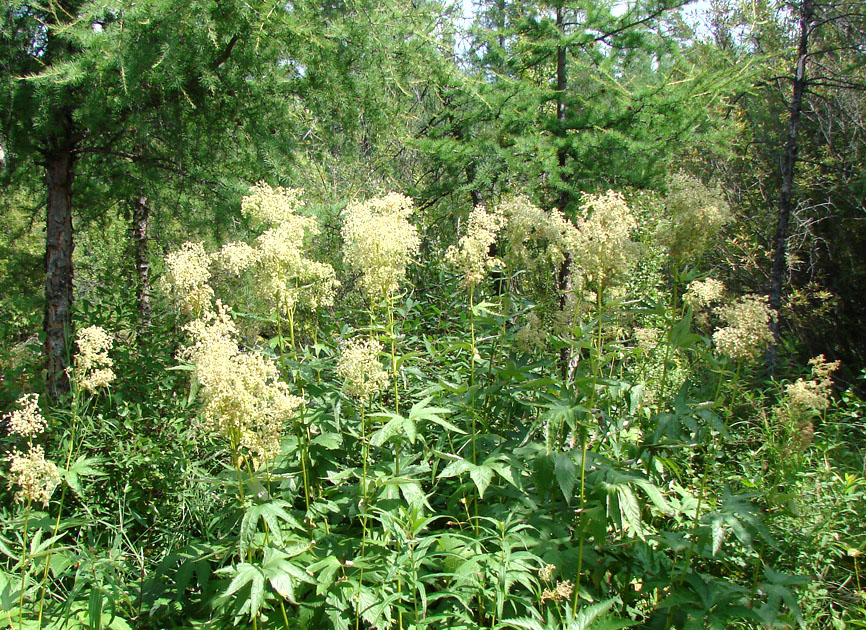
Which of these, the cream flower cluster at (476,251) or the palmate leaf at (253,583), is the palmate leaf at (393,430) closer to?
the palmate leaf at (253,583)

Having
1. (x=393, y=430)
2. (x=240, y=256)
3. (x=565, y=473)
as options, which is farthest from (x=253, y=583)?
(x=240, y=256)

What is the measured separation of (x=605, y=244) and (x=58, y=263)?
15.9ft

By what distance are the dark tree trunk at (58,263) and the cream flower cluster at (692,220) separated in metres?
4.91

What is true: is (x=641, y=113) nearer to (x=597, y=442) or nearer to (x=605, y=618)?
(x=597, y=442)

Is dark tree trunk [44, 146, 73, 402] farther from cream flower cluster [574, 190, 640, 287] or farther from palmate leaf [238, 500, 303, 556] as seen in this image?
cream flower cluster [574, 190, 640, 287]

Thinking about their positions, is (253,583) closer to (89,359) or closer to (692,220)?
(89,359)

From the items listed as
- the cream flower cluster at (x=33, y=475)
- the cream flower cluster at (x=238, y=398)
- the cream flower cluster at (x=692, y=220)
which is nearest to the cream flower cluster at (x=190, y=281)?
the cream flower cluster at (x=238, y=398)

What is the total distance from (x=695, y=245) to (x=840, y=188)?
717 cm

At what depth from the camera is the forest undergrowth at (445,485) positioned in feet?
7.72

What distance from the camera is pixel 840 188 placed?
8.34 meters

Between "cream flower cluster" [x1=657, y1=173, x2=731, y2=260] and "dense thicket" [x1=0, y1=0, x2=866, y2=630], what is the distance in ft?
0.07

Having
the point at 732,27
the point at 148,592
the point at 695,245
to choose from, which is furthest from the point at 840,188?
the point at 148,592

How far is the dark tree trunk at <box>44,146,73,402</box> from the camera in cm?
501

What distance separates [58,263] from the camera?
5066 millimetres
